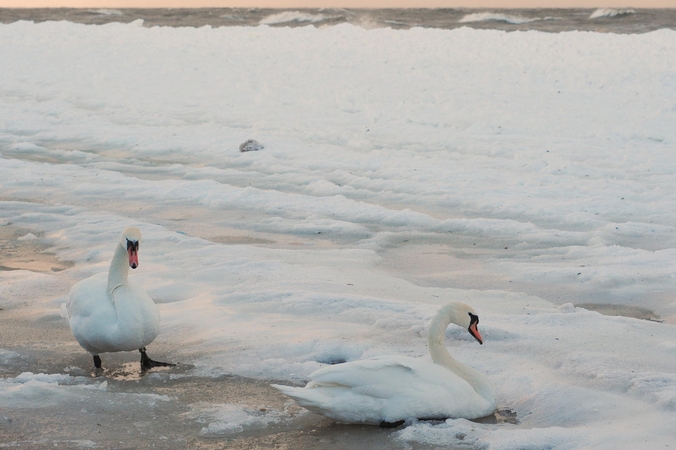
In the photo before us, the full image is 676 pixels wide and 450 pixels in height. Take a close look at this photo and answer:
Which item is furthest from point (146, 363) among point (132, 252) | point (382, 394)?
point (382, 394)

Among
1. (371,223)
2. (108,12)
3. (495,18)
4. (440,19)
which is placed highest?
(108,12)

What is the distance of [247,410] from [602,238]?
4699 millimetres

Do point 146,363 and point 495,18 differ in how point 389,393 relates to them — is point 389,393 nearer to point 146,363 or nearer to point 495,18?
point 146,363

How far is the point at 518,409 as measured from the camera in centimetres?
464

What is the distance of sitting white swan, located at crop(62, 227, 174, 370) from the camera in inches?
199

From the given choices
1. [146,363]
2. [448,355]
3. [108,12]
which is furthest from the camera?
[108,12]

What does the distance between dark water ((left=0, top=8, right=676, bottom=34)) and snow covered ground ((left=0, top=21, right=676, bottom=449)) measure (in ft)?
46.1

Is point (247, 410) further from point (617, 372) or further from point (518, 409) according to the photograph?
point (617, 372)

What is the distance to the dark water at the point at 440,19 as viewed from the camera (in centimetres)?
3284

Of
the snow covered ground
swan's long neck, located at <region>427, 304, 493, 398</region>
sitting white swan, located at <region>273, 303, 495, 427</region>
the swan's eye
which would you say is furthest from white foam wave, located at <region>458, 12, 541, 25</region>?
sitting white swan, located at <region>273, 303, 495, 427</region>

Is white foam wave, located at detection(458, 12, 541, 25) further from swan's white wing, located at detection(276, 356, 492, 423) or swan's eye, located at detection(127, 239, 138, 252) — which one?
swan's white wing, located at detection(276, 356, 492, 423)

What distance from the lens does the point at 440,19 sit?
41969mm

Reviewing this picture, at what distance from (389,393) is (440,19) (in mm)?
39572

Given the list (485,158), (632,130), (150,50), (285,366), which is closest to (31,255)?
(285,366)
